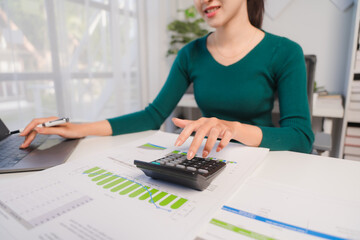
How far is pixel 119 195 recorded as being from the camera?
324mm

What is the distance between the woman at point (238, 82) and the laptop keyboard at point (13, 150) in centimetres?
3

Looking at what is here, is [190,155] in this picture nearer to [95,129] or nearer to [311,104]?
[95,129]

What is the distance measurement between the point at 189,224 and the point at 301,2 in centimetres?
241

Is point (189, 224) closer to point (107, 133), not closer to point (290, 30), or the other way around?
point (107, 133)

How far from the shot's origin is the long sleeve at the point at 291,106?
578mm

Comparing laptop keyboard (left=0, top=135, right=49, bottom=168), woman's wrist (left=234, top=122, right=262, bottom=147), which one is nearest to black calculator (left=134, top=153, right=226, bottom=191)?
woman's wrist (left=234, top=122, right=262, bottom=147)

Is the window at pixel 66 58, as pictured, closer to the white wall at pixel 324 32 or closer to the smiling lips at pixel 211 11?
the smiling lips at pixel 211 11

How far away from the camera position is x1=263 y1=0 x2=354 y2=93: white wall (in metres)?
1.95

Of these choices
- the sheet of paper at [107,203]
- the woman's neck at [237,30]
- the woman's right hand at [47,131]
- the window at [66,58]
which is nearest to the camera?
the sheet of paper at [107,203]

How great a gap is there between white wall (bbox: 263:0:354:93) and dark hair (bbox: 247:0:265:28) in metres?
1.42

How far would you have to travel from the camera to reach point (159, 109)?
881mm

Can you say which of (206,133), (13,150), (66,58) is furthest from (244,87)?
(66,58)

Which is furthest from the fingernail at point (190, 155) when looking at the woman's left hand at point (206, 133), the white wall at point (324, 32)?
the white wall at point (324, 32)

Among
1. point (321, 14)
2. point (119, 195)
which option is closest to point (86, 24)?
point (119, 195)
